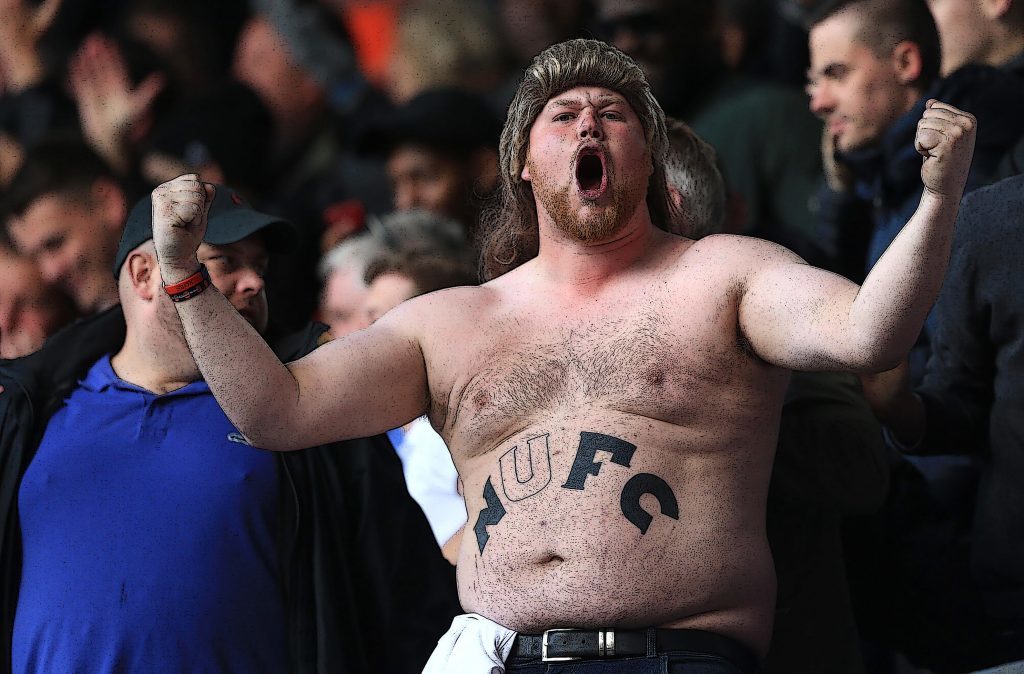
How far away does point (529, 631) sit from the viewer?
311cm

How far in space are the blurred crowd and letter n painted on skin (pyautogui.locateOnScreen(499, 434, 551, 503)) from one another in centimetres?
78

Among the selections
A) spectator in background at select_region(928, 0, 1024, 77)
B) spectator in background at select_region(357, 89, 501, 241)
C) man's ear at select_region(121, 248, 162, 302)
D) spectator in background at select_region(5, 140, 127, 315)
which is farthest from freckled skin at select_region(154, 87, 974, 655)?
spectator in background at select_region(357, 89, 501, 241)

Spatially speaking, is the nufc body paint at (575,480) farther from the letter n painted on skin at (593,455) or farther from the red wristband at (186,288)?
the red wristband at (186,288)

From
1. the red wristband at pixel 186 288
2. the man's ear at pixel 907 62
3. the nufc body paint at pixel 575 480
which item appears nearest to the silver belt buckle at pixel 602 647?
the nufc body paint at pixel 575 480

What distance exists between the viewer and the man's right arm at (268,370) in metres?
3.17

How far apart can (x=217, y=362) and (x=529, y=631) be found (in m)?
0.87

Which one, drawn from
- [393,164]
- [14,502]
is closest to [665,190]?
[14,502]

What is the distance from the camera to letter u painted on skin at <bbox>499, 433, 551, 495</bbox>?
316 centimetres

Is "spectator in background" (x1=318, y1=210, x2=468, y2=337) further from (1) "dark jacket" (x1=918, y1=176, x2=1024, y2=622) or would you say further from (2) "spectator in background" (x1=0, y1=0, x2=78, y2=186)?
(2) "spectator in background" (x1=0, y1=0, x2=78, y2=186)

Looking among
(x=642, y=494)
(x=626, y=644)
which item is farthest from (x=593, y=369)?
(x=626, y=644)

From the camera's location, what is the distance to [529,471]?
3.19 m

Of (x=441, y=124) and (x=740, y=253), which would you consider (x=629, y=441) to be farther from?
(x=441, y=124)

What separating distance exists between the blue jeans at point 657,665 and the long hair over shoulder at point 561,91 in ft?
3.82

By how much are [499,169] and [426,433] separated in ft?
2.93
